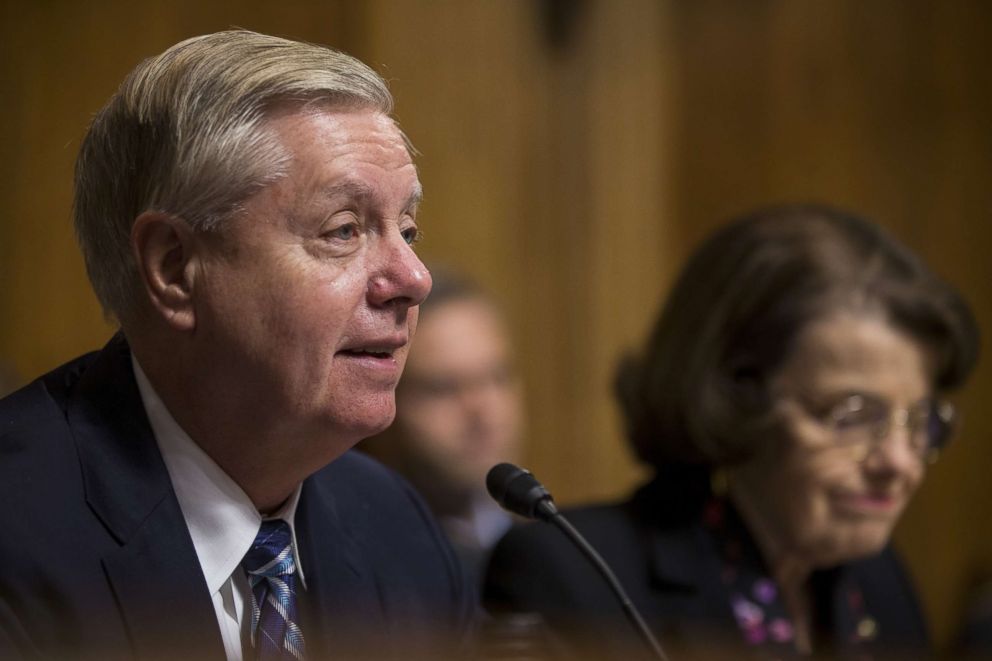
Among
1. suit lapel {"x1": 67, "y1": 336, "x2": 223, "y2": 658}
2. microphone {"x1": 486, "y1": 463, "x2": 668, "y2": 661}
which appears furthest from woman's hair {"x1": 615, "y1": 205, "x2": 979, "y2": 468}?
suit lapel {"x1": 67, "y1": 336, "x2": 223, "y2": 658}

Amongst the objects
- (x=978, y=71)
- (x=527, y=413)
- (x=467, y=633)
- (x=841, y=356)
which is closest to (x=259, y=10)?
(x=527, y=413)

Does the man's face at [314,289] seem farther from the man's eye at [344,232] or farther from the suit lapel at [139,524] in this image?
the suit lapel at [139,524]

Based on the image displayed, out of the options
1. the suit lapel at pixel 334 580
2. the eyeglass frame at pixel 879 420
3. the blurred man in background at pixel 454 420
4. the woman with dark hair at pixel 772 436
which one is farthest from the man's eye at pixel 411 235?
the blurred man in background at pixel 454 420

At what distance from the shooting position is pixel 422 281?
5.36 feet

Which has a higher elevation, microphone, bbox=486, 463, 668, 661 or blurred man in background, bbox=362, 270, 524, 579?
microphone, bbox=486, 463, 668, 661

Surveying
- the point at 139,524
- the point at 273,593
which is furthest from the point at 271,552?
the point at 139,524

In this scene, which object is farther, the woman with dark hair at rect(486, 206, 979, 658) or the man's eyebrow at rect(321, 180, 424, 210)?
the woman with dark hair at rect(486, 206, 979, 658)

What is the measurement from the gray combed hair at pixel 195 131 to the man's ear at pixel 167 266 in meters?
0.03

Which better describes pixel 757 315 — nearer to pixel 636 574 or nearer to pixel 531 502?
pixel 636 574

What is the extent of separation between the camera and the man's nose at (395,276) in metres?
1.61

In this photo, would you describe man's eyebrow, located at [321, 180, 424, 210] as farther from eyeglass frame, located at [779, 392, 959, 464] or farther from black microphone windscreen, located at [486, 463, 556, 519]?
eyeglass frame, located at [779, 392, 959, 464]

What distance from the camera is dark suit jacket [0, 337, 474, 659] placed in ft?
4.94

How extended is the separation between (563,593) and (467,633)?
2.07 feet

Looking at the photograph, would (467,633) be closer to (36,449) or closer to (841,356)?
(36,449)
